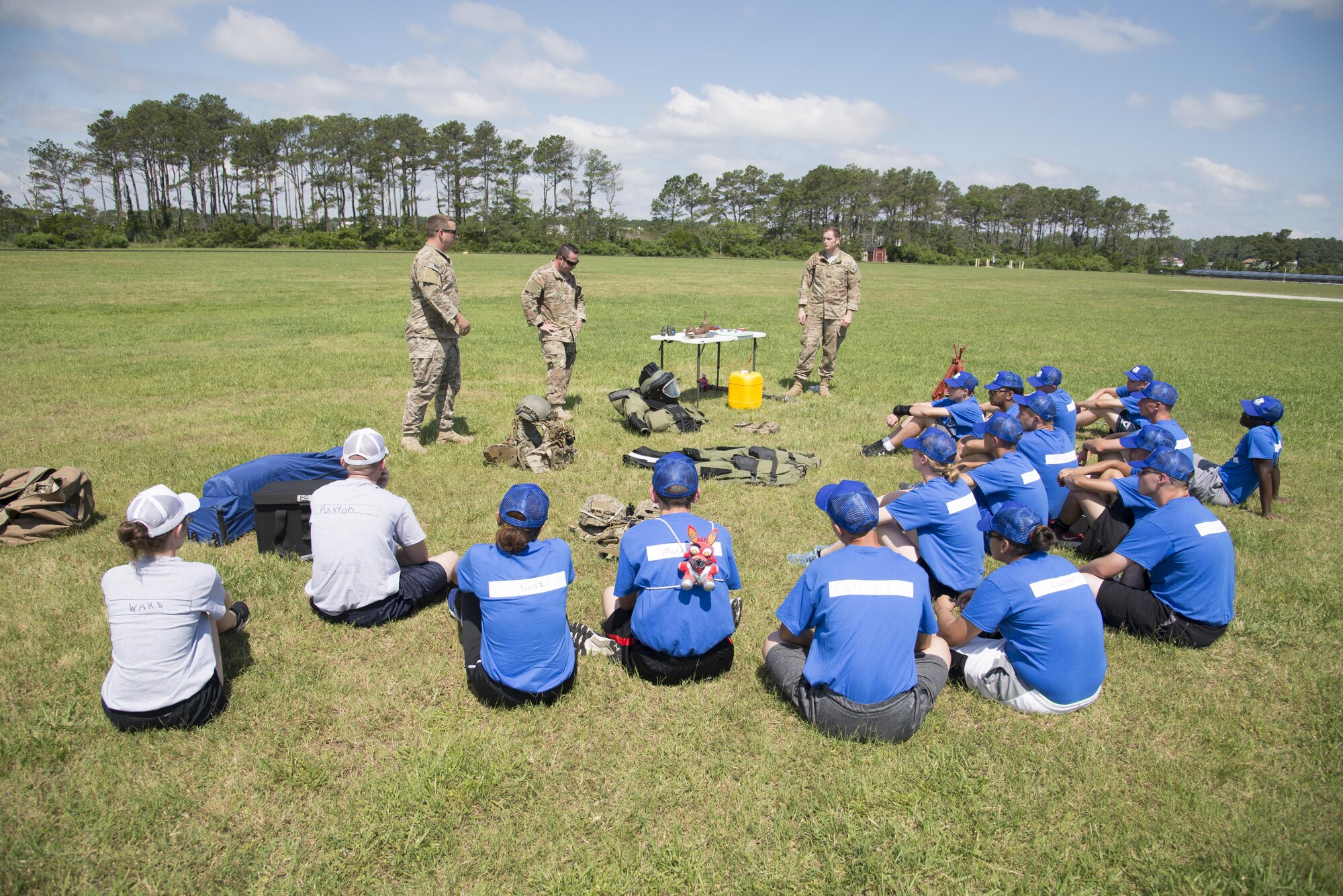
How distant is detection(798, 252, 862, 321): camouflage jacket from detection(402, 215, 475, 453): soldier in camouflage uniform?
5776 mm

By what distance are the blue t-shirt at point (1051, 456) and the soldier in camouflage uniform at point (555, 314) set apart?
5602mm

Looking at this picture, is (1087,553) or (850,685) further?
(1087,553)

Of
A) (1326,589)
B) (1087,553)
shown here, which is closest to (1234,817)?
(1087,553)

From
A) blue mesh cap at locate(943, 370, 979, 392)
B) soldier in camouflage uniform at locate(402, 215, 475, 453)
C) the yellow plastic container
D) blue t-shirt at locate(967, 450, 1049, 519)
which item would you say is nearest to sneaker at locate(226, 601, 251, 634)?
soldier in camouflage uniform at locate(402, 215, 475, 453)

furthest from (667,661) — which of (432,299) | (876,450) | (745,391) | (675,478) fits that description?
(745,391)

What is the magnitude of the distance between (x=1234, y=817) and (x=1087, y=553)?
3.08 m

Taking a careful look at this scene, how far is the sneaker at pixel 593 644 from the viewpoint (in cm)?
469

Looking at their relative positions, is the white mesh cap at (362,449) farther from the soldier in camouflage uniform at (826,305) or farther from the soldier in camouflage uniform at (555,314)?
the soldier in camouflage uniform at (826,305)

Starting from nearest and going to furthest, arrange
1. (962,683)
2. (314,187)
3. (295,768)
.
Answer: (295,768), (962,683), (314,187)

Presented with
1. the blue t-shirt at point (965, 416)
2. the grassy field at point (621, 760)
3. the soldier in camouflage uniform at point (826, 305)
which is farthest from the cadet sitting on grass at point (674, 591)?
the soldier in camouflage uniform at point (826, 305)

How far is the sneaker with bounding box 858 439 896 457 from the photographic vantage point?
29.3 ft

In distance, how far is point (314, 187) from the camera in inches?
3546

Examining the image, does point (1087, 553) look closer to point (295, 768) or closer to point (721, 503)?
point (721, 503)

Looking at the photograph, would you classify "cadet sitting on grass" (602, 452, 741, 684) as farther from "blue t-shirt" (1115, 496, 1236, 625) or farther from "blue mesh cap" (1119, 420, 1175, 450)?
"blue mesh cap" (1119, 420, 1175, 450)
